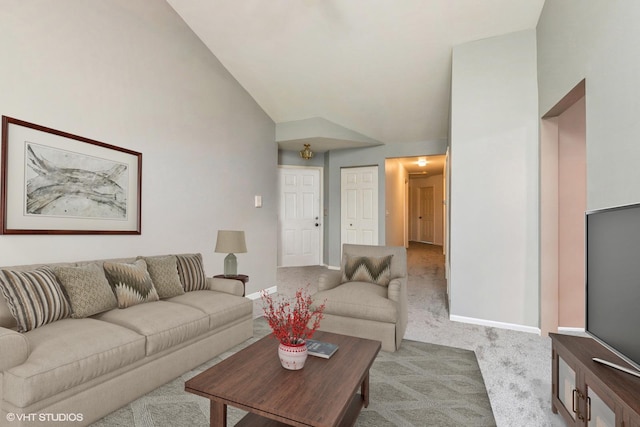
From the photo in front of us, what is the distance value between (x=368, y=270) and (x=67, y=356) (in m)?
2.43

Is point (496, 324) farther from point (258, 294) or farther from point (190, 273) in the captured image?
point (190, 273)

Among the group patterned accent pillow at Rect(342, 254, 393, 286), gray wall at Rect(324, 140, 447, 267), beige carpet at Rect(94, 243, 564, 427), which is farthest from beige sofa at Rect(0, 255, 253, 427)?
gray wall at Rect(324, 140, 447, 267)

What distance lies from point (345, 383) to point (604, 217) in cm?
142

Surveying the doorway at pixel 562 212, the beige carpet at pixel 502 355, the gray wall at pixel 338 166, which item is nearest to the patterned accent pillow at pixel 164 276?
the beige carpet at pixel 502 355

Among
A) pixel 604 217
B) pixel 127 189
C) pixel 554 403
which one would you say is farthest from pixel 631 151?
pixel 127 189

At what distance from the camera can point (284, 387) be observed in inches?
58.1

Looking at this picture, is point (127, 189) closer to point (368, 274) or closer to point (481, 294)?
point (368, 274)

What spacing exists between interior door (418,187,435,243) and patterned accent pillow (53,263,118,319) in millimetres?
11236

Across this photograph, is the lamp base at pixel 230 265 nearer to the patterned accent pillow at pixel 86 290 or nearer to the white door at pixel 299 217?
the patterned accent pillow at pixel 86 290

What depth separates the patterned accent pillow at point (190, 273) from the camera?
3070 mm

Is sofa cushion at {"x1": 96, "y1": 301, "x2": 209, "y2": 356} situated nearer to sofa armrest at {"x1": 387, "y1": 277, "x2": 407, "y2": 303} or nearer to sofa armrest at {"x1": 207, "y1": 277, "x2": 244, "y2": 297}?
sofa armrest at {"x1": 207, "y1": 277, "x2": 244, "y2": 297}

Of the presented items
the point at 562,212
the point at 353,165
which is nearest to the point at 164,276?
the point at 562,212

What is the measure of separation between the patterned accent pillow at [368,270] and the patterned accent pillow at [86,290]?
6.78 feet

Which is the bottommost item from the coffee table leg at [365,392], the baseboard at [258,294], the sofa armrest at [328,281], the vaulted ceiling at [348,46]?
the baseboard at [258,294]
